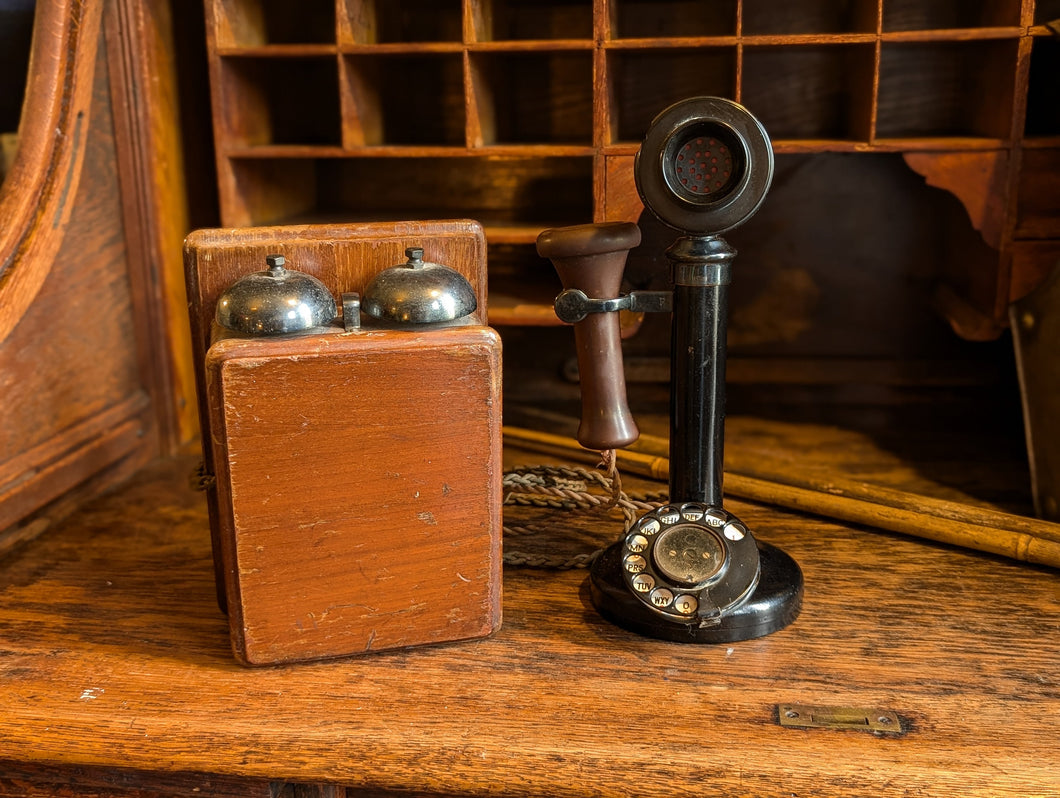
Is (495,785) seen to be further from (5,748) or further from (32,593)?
(32,593)

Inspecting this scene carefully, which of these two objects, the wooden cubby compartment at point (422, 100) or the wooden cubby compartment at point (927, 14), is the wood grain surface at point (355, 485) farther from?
the wooden cubby compartment at point (927, 14)

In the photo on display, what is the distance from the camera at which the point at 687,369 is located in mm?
1152

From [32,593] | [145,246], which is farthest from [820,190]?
[32,593]

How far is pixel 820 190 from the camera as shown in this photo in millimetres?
1838

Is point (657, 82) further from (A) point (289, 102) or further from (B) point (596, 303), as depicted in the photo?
(B) point (596, 303)

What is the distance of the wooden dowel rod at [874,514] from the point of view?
50.1 inches

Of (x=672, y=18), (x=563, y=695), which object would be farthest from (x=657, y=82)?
(x=563, y=695)

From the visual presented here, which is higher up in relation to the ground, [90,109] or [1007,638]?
[90,109]

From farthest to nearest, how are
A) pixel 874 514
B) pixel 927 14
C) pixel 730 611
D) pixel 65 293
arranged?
pixel 927 14
pixel 65 293
pixel 874 514
pixel 730 611

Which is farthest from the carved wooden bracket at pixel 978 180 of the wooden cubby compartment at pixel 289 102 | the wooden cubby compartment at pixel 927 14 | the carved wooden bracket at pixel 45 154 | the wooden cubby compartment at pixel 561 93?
the carved wooden bracket at pixel 45 154

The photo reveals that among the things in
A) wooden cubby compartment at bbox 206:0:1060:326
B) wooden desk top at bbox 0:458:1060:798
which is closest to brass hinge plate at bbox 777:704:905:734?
wooden desk top at bbox 0:458:1060:798

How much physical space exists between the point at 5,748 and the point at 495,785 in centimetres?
46

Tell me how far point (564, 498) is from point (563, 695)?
41 centimetres

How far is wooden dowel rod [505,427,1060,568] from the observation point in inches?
50.1
